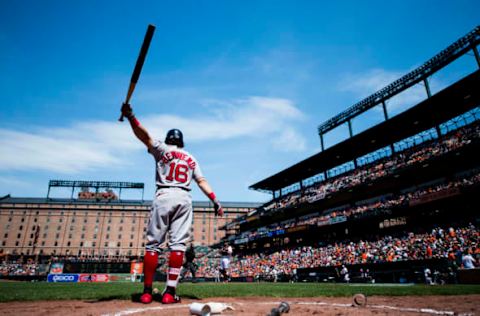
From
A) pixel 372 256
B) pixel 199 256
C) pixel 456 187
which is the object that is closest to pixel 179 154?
pixel 372 256

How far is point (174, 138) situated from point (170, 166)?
0.55 metres

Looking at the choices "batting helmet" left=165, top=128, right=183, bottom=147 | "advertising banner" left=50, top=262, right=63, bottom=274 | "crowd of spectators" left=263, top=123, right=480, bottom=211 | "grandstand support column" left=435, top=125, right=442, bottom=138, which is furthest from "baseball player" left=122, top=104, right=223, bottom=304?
"advertising banner" left=50, top=262, right=63, bottom=274

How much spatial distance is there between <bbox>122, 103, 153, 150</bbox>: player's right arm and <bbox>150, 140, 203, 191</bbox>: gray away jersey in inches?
4.4

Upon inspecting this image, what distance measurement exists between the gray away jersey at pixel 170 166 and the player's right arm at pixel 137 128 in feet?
0.37

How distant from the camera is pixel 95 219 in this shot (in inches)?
3433

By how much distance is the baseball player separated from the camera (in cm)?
422

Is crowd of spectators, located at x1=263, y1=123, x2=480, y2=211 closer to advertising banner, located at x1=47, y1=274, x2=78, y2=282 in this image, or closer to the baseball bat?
the baseball bat

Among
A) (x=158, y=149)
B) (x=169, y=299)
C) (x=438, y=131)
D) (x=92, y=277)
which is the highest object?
(x=438, y=131)

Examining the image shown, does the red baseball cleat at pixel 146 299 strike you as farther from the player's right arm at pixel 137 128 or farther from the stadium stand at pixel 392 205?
the stadium stand at pixel 392 205

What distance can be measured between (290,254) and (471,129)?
21964 mm

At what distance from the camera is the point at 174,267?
4250 mm

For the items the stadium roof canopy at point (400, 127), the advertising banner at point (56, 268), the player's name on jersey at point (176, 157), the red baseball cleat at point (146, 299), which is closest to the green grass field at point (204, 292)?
the red baseball cleat at point (146, 299)

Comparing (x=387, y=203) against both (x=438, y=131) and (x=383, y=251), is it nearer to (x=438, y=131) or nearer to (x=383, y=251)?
(x=383, y=251)

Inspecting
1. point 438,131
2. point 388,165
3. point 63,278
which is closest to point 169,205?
point 388,165
